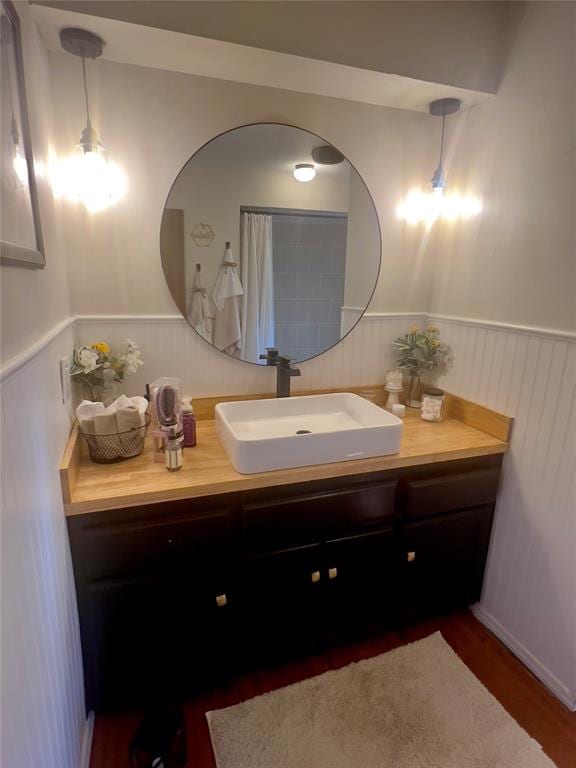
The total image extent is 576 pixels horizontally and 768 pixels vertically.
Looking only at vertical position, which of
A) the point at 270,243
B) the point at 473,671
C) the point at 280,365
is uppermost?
the point at 270,243

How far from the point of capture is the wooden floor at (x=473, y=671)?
1.28 meters

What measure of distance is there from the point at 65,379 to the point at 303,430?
2.82 feet

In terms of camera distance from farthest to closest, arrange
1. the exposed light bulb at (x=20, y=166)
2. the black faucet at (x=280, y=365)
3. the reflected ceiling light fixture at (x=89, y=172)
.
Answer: the black faucet at (x=280, y=365) → the reflected ceiling light fixture at (x=89, y=172) → the exposed light bulb at (x=20, y=166)

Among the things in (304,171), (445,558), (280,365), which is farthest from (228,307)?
(445,558)

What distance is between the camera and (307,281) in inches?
68.6

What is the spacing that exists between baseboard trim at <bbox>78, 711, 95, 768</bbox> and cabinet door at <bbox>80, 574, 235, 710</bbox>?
1.8 inches

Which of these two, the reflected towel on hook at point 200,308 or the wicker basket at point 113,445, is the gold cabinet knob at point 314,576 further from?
the reflected towel on hook at point 200,308

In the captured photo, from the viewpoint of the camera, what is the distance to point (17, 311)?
81 cm

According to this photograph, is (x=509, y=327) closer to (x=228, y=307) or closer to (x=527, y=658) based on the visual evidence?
(x=228, y=307)

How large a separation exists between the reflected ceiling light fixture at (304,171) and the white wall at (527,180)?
0.61m

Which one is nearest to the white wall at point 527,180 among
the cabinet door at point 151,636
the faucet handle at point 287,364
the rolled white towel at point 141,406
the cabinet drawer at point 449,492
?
the cabinet drawer at point 449,492

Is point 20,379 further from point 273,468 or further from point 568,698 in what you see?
point 568,698

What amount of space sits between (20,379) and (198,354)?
0.93 metres

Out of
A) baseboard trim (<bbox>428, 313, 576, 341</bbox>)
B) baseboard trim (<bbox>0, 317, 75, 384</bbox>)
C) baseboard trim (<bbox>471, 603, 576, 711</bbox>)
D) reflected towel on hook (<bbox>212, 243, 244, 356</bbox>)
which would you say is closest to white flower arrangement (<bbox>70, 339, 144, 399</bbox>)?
baseboard trim (<bbox>0, 317, 75, 384</bbox>)
